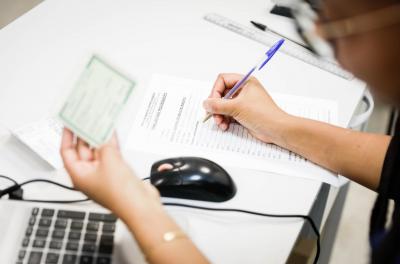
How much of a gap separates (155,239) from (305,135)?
1.12 ft

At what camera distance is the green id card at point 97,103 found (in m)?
0.59

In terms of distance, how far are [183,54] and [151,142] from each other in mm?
280

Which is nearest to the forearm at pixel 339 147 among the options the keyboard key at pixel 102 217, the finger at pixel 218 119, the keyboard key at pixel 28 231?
the finger at pixel 218 119

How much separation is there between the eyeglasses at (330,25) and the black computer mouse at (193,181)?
0.81 ft

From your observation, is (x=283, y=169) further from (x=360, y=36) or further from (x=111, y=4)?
(x=111, y=4)

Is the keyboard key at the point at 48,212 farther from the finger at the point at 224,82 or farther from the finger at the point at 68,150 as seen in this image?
the finger at the point at 224,82

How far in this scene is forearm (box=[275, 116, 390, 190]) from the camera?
74cm

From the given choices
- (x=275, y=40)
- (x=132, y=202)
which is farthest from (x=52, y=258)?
(x=275, y=40)

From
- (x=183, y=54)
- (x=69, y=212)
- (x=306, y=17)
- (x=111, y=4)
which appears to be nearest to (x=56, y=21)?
(x=111, y=4)

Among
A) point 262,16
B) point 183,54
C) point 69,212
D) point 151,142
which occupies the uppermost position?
point 262,16

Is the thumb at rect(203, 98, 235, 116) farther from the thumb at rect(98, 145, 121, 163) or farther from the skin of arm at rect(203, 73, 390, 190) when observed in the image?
the thumb at rect(98, 145, 121, 163)

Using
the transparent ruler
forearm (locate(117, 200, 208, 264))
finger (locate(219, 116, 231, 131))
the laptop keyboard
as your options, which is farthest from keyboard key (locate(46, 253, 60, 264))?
the transparent ruler

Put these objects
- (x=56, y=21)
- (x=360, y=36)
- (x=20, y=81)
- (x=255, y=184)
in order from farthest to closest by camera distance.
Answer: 1. (x=56, y=21)
2. (x=20, y=81)
3. (x=255, y=184)
4. (x=360, y=36)

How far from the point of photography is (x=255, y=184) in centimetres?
72
